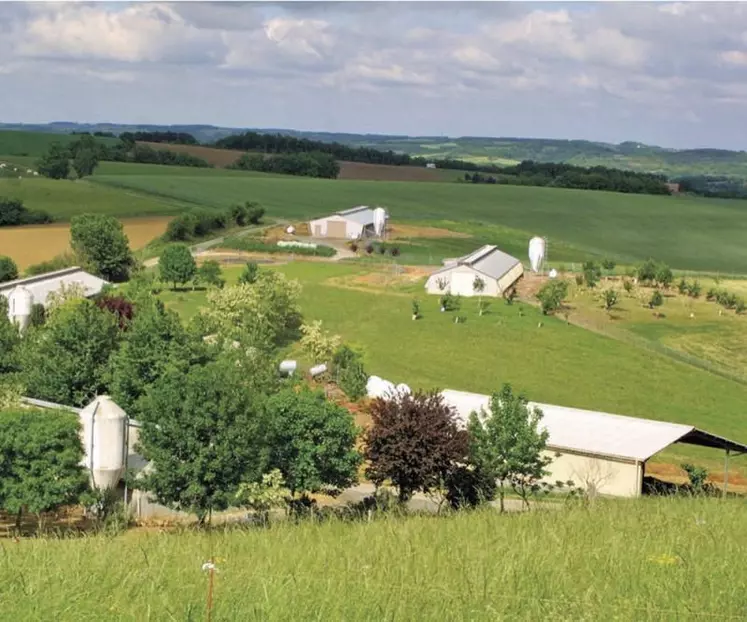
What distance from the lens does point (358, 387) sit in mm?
35062

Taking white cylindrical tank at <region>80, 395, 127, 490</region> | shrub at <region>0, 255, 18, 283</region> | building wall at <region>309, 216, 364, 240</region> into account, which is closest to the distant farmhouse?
shrub at <region>0, 255, 18, 283</region>

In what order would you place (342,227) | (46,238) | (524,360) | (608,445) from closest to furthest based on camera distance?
(608,445)
(524,360)
(46,238)
(342,227)

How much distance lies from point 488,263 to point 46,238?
3627 centimetres

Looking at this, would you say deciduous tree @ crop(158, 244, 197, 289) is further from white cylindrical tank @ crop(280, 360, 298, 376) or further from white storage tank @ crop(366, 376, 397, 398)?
white storage tank @ crop(366, 376, 397, 398)

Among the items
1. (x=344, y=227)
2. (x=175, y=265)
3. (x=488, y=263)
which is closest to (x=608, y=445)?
(x=488, y=263)

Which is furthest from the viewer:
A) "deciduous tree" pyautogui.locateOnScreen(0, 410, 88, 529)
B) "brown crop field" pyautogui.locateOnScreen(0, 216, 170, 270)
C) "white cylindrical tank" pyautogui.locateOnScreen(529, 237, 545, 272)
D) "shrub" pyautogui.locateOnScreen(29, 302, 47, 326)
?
"brown crop field" pyautogui.locateOnScreen(0, 216, 170, 270)

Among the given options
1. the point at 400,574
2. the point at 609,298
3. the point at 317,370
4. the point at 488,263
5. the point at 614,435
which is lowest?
the point at 317,370

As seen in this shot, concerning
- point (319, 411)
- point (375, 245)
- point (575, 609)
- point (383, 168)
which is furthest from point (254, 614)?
point (383, 168)

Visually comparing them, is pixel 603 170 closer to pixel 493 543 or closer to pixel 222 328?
pixel 222 328

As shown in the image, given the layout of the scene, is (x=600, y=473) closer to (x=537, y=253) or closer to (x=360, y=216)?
(x=537, y=253)

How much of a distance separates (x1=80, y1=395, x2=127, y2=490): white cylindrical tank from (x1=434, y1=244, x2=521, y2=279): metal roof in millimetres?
34551

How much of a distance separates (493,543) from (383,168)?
14208 centimetres

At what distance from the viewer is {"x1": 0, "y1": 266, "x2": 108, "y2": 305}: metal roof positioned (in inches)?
1878

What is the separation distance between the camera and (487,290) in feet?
184
